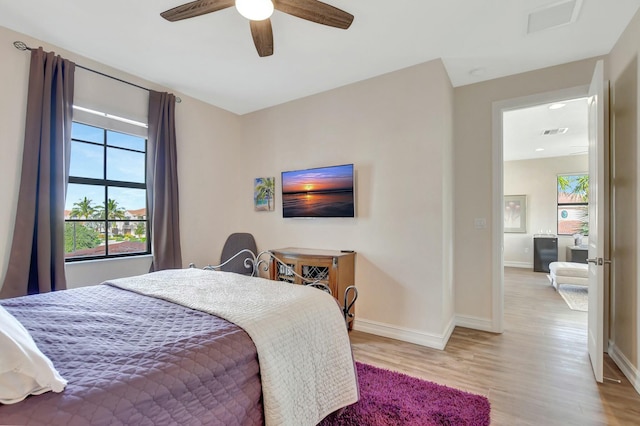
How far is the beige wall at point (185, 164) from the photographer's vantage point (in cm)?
238

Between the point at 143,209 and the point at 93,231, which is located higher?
the point at 143,209

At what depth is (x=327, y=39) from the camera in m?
2.54

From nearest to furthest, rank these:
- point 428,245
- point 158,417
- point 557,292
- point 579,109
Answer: point 158,417
point 428,245
point 579,109
point 557,292

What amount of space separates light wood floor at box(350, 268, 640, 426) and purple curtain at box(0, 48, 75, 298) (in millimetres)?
2677

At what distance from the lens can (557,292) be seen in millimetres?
4898

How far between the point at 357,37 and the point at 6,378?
279 cm

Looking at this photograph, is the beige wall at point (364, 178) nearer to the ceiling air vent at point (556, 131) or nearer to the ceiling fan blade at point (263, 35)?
the ceiling fan blade at point (263, 35)

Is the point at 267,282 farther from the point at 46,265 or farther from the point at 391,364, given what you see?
the point at 46,265

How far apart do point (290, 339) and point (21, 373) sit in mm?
877

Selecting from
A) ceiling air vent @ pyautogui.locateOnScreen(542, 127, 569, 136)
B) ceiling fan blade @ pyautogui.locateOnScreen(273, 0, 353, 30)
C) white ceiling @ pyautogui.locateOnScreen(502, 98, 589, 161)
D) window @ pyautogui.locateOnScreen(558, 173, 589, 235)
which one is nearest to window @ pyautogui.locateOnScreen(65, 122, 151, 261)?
ceiling fan blade @ pyautogui.locateOnScreen(273, 0, 353, 30)

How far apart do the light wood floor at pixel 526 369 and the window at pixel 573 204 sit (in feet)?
13.4

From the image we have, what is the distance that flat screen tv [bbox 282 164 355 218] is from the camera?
3.30 m

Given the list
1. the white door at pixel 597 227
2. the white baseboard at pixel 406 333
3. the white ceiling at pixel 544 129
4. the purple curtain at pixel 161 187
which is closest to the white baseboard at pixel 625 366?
the white door at pixel 597 227

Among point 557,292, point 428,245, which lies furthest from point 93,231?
point 557,292
